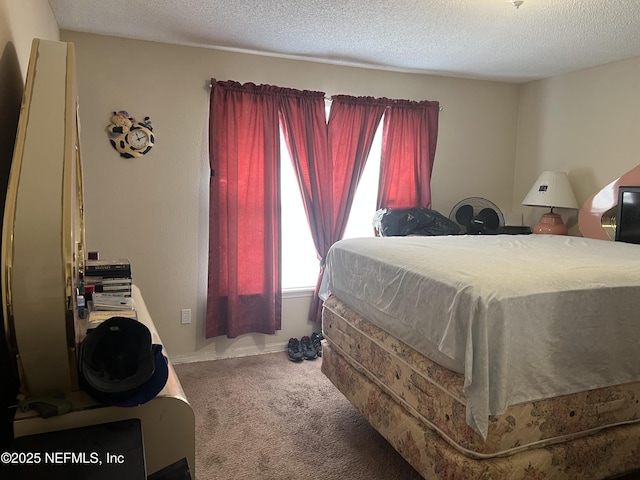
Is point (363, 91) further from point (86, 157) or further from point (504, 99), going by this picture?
point (86, 157)

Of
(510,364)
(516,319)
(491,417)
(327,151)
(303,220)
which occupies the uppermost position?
(327,151)

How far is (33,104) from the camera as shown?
1.08m

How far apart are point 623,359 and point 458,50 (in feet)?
7.51

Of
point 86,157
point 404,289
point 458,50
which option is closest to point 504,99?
point 458,50

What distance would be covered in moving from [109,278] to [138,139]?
1.61 metres

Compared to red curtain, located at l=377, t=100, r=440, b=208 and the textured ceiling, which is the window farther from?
the textured ceiling

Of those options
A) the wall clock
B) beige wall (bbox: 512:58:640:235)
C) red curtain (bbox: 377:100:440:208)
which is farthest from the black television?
the wall clock

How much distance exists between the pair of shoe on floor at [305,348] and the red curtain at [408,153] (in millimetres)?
1248

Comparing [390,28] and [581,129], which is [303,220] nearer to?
[390,28]

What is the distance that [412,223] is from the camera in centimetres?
368

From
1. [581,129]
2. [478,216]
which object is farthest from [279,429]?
[581,129]

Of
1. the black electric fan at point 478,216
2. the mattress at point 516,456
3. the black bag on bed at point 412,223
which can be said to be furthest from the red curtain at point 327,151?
the mattress at point 516,456

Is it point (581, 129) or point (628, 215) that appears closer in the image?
point (628, 215)

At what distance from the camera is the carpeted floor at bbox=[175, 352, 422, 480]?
217 cm
